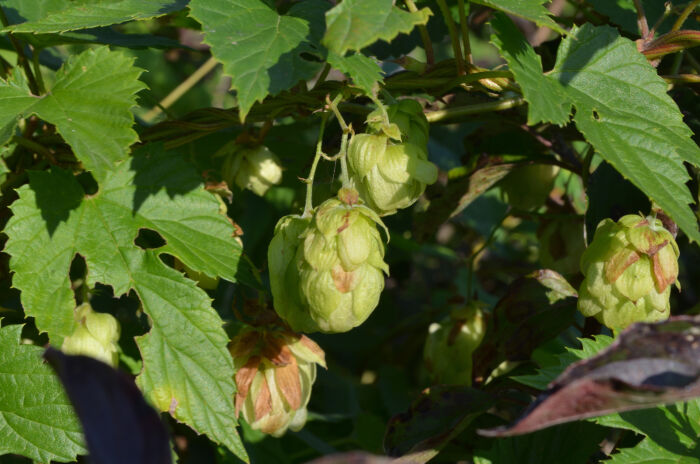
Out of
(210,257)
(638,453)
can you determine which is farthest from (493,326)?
(210,257)

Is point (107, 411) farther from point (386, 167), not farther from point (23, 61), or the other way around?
point (23, 61)

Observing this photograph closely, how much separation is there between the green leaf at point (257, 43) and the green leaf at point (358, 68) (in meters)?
0.04

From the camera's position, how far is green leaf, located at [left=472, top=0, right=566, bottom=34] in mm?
1048

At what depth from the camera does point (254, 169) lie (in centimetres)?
153

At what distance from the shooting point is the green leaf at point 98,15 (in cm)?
121

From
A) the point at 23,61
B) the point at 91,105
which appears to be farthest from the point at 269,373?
the point at 23,61

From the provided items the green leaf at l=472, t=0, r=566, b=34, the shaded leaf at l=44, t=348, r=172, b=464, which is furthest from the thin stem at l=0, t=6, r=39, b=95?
the shaded leaf at l=44, t=348, r=172, b=464

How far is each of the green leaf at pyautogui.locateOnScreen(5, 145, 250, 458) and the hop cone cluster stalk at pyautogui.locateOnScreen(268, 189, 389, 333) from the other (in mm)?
198

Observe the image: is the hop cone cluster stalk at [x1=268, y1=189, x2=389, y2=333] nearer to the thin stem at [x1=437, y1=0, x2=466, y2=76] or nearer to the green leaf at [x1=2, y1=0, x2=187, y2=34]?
the thin stem at [x1=437, y1=0, x2=466, y2=76]

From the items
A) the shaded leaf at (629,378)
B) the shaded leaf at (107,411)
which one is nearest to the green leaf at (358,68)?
the shaded leaf at (629,378)

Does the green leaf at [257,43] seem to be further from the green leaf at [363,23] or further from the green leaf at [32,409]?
the green leaf at [32,409]

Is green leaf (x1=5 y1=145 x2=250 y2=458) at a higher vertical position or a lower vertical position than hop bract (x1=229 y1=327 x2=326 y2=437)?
higher

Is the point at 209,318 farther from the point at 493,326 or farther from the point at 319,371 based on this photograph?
the point at 319,371

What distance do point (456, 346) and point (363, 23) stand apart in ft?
3.36
